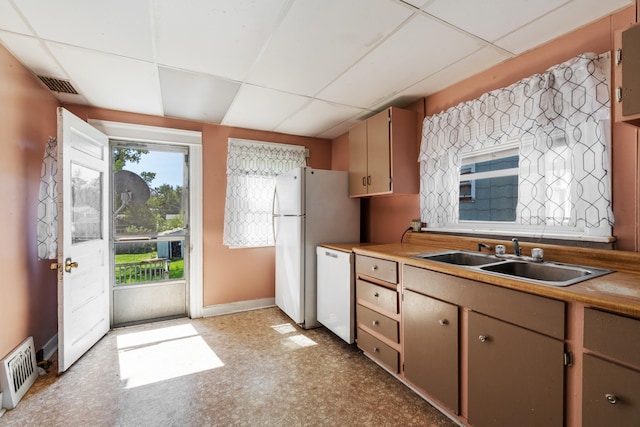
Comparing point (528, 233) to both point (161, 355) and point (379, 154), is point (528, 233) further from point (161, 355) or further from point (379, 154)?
point (161, 355)

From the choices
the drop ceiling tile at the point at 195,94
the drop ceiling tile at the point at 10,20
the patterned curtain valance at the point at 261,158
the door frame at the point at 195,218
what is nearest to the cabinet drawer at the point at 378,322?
the door frame at the point at 195,218

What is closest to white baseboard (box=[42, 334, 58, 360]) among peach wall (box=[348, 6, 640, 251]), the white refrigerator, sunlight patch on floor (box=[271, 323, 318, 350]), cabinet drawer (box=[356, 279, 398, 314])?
sunlight patch on floor (box=[271, 323, 318, 350])

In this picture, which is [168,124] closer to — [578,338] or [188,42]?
[188,42]

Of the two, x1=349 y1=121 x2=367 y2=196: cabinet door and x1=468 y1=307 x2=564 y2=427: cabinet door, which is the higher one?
x1=349 y1=121 x2=367 y2=196: cabinet door

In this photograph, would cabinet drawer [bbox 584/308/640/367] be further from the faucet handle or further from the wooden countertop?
the faucet handle

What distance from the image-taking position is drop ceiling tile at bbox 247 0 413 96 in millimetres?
1490

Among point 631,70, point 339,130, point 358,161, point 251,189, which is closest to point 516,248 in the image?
point 631,70

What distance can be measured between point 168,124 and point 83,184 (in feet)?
3.55

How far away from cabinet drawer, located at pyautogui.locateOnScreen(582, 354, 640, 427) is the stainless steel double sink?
32cm

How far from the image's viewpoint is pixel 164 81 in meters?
2.30

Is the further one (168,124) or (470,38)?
(168,124)

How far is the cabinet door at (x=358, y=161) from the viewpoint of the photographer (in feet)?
9.59

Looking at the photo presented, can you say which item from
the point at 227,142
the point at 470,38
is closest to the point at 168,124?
the point at 227,142

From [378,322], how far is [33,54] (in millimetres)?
3059
